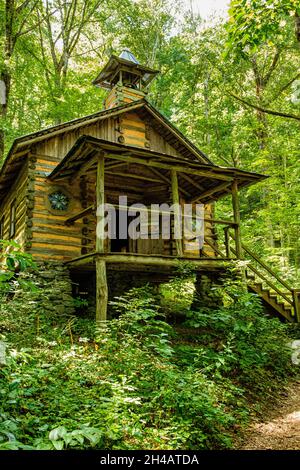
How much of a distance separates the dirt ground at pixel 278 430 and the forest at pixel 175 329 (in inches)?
9.7

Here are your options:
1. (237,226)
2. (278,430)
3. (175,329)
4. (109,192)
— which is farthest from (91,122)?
(278,430)

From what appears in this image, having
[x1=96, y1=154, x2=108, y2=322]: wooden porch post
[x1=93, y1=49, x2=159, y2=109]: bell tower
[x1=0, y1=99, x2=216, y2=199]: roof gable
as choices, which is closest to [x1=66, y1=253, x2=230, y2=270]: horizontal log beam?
[x1=96, y1=154, x2=108, y2=322]: wooden porch post

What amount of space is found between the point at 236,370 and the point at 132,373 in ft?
10.7

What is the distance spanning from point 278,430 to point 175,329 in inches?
220

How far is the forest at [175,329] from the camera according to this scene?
4.50 m

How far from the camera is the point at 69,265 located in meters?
11.6

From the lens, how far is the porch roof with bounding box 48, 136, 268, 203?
991 cm

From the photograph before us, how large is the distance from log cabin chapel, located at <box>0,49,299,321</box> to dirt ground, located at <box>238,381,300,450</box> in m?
4.24

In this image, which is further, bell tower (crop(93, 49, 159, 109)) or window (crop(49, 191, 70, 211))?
bell tower (crop(93, 49, 159, 109))

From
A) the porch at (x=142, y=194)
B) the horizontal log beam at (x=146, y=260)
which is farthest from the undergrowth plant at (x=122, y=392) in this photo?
the porch at (x=142, y=194)

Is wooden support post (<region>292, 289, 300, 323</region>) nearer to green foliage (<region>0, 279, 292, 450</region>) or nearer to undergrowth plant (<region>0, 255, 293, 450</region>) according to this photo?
undergrowth plant (<region>0, 255, 293, 450</region>)

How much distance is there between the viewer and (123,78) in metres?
17.5

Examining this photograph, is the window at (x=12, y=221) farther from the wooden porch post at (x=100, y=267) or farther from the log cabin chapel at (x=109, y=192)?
the wooden porch post at (x=100, y=267)

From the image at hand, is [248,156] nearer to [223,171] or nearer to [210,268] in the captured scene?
Result: [223,171]
